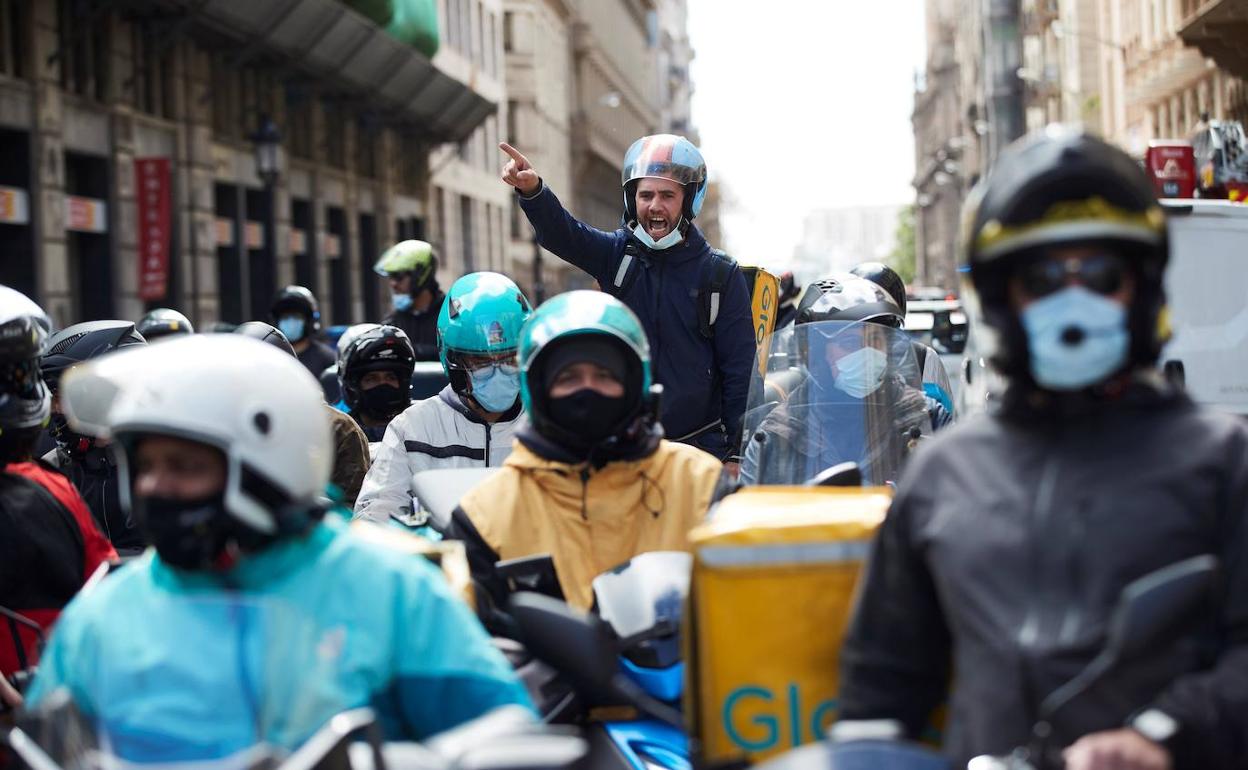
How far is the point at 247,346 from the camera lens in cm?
329

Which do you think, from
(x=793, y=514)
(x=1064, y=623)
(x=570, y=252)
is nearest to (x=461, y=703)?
(x=793, y=514)

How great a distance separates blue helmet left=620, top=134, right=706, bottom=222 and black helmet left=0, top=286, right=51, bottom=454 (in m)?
2.59

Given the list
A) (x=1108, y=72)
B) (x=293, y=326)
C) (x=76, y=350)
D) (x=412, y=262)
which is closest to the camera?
(x=76, y=350)

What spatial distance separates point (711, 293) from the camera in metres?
7.26

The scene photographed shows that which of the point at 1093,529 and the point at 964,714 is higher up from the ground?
the point at 1093,529

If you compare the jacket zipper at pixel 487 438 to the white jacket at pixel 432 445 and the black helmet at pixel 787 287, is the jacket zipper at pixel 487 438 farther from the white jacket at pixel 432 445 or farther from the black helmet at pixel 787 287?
the black helmet at pixel 787 287

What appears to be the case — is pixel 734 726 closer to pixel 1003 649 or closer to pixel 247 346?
pixel 1003 649

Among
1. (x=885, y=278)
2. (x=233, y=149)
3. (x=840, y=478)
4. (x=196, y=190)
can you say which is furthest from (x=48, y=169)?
(x=840, y=478)

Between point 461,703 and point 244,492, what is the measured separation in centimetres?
48

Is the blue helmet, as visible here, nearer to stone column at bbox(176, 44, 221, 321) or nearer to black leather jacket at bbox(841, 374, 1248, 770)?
black leather jacket at bbox(841, 374, 1248, 770)

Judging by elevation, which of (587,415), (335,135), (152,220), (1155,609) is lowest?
(1155,609)

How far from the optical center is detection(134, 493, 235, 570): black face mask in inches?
125

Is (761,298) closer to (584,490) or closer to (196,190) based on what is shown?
(584,490)

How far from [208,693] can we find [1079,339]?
4.56 ft
